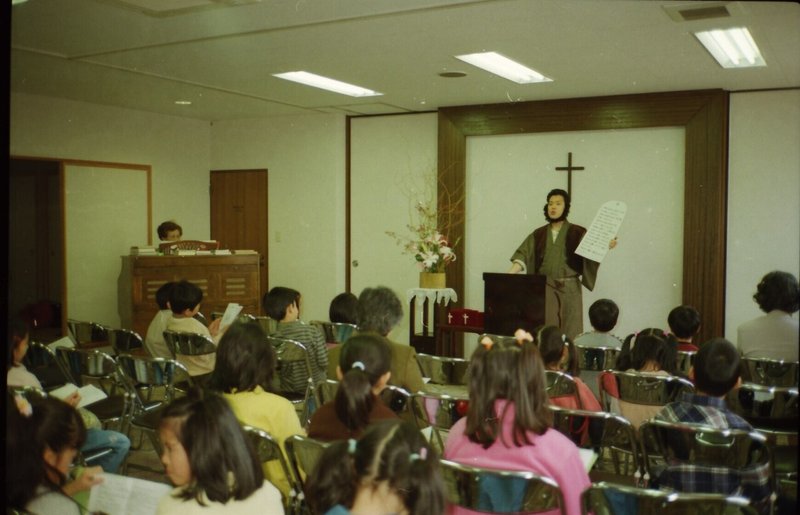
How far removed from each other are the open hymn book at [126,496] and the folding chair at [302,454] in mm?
394

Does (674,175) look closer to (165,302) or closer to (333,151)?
(333,151)

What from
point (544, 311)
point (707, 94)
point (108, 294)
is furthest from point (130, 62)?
point (707, 94)

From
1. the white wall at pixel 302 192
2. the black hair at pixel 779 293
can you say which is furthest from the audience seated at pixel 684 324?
the white wall at pixel 302 192

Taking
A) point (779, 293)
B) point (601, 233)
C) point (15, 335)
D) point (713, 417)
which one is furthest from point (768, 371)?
point (15, 335)

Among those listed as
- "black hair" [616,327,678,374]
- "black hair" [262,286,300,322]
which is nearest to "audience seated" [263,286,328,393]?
"black hair" [262,286,300,322]

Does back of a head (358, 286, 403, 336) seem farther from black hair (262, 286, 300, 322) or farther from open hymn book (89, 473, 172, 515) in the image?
open hymn book (89, 473, 172, 515)

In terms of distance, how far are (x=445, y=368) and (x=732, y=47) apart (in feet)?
10.2

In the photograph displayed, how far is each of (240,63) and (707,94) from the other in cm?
397

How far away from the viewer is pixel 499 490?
204 centimetres

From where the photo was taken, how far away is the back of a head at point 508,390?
7.43 feet

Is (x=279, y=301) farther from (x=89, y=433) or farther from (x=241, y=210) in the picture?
(x=241, y=210)

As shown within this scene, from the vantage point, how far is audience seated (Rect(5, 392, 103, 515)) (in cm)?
213

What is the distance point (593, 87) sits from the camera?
6457mm

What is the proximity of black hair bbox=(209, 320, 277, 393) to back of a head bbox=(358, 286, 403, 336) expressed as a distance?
935 millimetres
